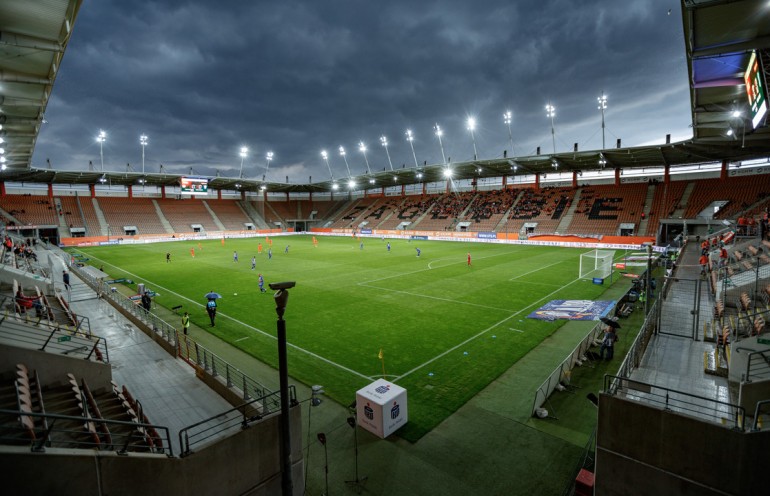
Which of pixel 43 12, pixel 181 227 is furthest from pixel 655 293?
pixel 181 227

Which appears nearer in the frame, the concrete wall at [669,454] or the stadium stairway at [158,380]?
the concrete wall at [669,454]

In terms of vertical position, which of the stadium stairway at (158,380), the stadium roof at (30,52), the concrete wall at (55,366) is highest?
the stadium roof at (30,52)

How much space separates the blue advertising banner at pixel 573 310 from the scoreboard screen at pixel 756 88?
33.9 feet

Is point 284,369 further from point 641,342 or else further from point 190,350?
point 641,342

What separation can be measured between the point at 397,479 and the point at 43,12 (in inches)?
681

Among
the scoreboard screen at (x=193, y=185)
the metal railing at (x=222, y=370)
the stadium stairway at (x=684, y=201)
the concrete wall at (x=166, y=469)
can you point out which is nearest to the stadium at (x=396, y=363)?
the concrete wall at (x=166, y=469)

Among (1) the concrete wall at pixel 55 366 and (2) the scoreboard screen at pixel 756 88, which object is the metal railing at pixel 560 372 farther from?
(1) the concrete wall at pixel 55 366

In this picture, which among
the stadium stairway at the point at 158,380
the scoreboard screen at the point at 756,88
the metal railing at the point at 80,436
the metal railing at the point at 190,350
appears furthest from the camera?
the scoreboard screen at the point at 756,88

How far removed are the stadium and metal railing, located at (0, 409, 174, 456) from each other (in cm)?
8

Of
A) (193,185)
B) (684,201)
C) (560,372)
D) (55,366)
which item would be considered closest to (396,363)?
(560,372)

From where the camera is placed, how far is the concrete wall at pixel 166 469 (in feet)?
16.5

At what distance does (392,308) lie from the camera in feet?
66.8

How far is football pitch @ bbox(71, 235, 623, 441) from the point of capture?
1243 cm

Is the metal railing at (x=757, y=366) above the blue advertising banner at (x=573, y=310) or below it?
above
